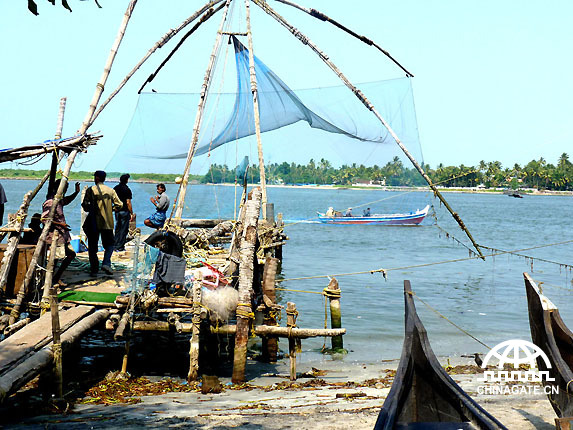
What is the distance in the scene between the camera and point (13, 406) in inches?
278

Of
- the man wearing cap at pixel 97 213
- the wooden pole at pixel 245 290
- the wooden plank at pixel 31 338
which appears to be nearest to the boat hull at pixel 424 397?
the wooden pole at pixel 245 290

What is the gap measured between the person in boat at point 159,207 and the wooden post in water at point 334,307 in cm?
409

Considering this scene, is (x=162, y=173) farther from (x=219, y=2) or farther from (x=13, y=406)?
(x=13, y=406)

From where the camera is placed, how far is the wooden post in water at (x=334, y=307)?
1155 centimetres

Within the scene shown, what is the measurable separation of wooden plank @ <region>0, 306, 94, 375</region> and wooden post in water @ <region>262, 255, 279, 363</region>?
3171 mm

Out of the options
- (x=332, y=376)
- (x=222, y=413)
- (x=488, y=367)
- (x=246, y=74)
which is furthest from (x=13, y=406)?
(x=246, y=74)

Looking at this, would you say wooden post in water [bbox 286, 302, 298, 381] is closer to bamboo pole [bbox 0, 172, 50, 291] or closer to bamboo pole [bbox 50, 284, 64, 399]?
bamboo pole [bbox 50, 284, 64, 399]

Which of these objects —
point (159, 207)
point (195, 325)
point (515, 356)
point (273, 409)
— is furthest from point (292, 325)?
point (159, 207)

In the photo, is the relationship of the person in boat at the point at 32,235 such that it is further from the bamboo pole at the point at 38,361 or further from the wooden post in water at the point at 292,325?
the wooden post in water at the point at 292,325

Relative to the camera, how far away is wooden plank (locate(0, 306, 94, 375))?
6.54 metres

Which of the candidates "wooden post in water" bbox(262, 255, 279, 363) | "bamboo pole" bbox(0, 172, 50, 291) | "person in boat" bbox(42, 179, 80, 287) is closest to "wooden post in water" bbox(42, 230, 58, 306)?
"person in boat" bbox(42, 179, 80, 287)

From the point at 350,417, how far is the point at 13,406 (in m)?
4.04

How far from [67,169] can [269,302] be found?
13.6ft

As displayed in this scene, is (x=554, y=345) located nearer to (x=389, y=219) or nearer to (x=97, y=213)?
(x=97, y=213)
